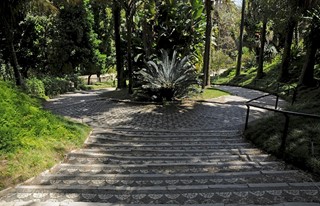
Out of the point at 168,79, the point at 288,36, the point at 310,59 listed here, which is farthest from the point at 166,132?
the point at 288,36

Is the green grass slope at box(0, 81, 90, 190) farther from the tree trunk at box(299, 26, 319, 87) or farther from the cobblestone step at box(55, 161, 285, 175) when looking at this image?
the tree trunk at box(299, 26, 319, 87)

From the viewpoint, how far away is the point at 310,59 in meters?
13.9

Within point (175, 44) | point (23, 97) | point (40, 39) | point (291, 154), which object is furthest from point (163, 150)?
point (40, 39)

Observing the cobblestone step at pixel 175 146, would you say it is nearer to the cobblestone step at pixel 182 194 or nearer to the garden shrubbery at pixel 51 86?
the cobblestone step at pixel 182 194

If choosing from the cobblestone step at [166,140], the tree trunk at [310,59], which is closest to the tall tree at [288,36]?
the tree trunk at [310,59]

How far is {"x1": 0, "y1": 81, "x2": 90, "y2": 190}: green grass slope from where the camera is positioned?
433 cm

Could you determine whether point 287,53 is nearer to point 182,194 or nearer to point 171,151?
point 171,151

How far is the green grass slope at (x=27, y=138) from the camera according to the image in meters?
4.33

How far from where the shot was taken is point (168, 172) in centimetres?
455

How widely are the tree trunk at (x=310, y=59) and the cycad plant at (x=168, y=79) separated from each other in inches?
226

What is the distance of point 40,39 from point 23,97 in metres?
19.4

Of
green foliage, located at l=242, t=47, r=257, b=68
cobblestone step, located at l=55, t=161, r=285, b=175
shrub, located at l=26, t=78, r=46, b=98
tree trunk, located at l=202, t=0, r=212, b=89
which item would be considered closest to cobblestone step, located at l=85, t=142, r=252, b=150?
cobblestone step, located at l=55, t=161, r=285, b=175

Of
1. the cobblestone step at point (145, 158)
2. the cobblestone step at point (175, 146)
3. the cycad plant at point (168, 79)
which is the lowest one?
the cobblestone step at point (175, 146)

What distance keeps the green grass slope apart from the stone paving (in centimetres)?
22
